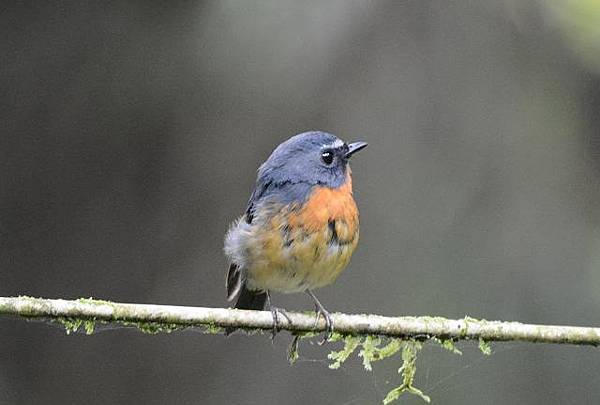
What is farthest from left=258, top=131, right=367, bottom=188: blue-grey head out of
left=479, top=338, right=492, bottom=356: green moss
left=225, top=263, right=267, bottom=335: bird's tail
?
left=479, top=338, right=492, bottom=356: green moss

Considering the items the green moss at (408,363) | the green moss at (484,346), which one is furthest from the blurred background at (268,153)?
the green moss at (484,346)

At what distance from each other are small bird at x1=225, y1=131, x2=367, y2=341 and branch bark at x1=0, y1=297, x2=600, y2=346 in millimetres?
461

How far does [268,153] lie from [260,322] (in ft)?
6.96

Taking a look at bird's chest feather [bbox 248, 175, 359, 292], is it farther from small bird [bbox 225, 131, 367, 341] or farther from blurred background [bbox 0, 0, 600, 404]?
blurred background [bbox 0, 0, 600, 404]

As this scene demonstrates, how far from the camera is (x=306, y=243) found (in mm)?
4355

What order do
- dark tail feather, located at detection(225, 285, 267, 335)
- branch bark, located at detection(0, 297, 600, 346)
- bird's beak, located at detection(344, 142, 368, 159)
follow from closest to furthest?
branch bark, located at detection(0, 297, 600, 346) → bird's beak, located at detection(344, 142, 368, 159) → dark tail feather, located at detection(225, 285, 267, 335)

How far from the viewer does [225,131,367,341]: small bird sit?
438 cm

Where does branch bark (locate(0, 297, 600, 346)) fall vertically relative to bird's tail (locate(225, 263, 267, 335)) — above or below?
above

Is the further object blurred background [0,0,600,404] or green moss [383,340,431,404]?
blurred background [0,0,600,404]

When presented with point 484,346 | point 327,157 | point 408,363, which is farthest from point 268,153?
point 484,346

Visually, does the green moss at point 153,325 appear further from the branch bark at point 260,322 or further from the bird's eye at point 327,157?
the bird's eye at point 327,157

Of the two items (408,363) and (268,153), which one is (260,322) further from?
(268,153)

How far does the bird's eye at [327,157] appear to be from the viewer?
4684 mm

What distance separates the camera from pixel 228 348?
217 inches
